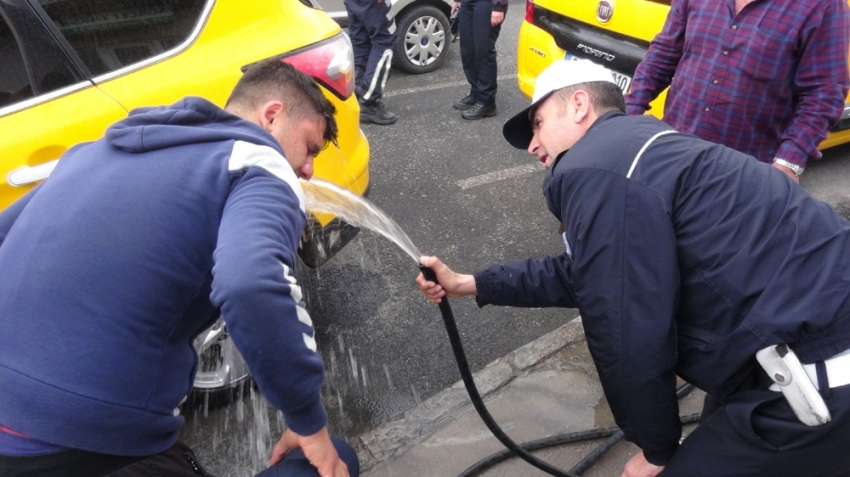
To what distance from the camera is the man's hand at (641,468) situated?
5.90 ft

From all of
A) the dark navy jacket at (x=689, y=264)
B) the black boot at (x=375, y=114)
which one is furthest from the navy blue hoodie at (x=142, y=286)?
the black boot at (x=375, y=114)

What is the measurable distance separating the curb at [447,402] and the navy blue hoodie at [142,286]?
3.84 ft

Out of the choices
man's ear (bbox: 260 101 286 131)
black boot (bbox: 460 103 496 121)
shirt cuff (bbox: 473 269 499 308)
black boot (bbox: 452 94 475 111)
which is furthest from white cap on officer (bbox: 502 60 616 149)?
black boot (bbox: 452 94 475 111)

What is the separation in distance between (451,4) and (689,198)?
5769mm

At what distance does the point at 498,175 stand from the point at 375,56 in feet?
5.91

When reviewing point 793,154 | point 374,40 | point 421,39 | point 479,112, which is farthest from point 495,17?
point 793,154

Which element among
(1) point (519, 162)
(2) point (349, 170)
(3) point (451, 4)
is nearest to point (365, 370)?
(2) point (349, 170)

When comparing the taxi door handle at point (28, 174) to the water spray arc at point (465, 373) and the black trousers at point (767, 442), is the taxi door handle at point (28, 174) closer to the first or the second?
the water spray arc at point (465, 373)

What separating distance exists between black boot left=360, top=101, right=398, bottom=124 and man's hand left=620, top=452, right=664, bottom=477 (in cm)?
419

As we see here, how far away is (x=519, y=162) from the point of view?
4.98 meters

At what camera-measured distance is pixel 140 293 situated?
3.96 ft

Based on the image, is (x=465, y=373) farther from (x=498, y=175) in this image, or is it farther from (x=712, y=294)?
(x=498, y=175)

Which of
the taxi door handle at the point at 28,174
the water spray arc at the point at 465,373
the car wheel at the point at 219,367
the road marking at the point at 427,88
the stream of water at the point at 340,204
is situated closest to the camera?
the taxi door handle at the point at 28,174

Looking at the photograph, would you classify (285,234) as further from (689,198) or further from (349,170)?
(349,170)
